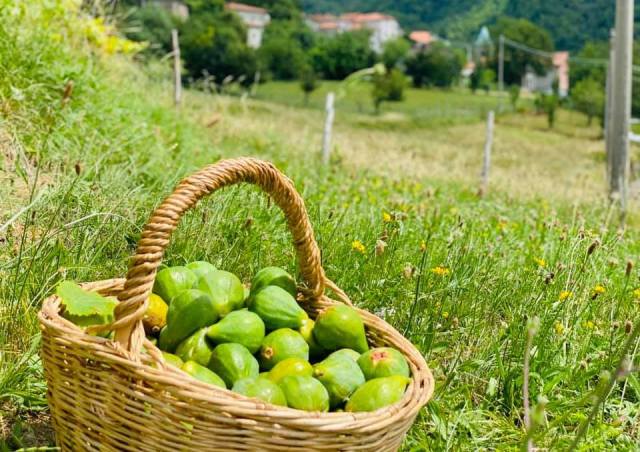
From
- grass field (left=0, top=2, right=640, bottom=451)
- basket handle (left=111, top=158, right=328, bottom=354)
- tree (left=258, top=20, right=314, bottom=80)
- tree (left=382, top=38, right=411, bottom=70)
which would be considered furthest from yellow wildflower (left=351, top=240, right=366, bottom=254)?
tree (left=382, top=38, right=411, bottom=70)

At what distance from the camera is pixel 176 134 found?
589 centimetres

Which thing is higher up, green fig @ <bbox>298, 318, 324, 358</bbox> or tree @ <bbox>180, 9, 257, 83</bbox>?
tree @ <bbox>180, 9, 257, 83</bbox>

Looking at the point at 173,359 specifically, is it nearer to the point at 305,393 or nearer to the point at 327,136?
the point at 305,393

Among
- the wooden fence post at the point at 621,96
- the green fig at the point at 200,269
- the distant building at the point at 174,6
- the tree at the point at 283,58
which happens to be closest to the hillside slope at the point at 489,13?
the tree at the point at 283,58

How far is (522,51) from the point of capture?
89688 millimetres

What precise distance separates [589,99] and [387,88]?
16090 millimetres

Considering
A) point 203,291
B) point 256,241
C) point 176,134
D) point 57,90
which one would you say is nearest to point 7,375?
point 203,291

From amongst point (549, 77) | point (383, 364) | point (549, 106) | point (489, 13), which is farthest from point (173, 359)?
point (489, 13)

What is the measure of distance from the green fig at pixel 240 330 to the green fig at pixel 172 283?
0.18 metres

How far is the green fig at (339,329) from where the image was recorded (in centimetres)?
196

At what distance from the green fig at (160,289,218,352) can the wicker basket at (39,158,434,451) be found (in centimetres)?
26

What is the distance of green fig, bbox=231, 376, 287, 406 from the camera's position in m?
→ 1.58

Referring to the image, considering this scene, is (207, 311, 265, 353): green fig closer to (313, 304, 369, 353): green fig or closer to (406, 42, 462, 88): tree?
(313, 304, 369, 353): green fig

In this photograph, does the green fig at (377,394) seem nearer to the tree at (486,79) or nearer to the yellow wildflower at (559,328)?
the yellow wildflower at (559,328)
